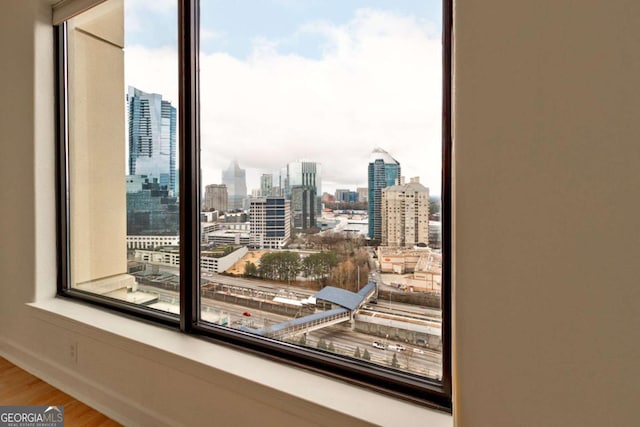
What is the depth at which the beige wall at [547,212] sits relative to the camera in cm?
75

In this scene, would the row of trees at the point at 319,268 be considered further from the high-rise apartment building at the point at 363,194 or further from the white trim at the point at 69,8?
the white trim at the point at 69,8

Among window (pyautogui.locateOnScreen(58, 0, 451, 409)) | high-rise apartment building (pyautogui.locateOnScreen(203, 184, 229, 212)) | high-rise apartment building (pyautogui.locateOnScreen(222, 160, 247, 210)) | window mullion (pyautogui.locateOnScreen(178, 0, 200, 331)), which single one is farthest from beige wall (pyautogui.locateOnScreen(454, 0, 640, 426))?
window mullion (pyautogui.locateOnScreen(178, 0, 200, 331))

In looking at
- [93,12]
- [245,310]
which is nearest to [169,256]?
[245,310]

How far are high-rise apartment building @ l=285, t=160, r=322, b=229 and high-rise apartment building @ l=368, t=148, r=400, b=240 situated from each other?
228 mm

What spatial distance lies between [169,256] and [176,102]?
2.71 feet

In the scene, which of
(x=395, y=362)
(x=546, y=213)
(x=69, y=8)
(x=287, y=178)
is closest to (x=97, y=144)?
(x=69, y=8)

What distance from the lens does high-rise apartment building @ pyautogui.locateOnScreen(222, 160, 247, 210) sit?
1640mm

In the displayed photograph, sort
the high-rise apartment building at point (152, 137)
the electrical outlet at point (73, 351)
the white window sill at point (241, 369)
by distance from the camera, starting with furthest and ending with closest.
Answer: the electrical outlet at point (73, 351), the high-rise apartment building at point (152, 137), the white window sill at point (241, 369)

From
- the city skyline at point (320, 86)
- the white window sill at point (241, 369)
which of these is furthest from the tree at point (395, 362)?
the city skyline at point (320, 86)

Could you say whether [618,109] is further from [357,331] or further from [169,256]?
[169,256]

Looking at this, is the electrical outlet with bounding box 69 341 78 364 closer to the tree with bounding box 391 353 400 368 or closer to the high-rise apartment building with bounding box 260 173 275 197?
the high-rise apartment building with bounding box 260 173 275 197

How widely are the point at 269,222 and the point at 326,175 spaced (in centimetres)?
36

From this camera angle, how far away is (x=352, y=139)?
4.47 feet

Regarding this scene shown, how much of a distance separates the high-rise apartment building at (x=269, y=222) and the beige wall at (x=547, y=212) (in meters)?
0.79
